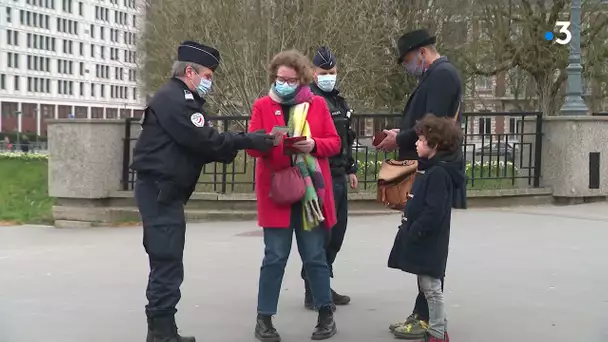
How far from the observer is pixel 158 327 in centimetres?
500

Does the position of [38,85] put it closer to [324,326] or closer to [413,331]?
[324,326]

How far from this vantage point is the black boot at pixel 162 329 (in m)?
4.99

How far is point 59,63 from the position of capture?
4469 inches

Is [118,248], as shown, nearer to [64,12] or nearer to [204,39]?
[204,39]

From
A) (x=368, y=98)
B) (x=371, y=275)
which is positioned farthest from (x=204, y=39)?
(x=371, y=275)

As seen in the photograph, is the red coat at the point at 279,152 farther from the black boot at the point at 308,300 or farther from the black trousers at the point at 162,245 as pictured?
the black boot at the point at 308,300

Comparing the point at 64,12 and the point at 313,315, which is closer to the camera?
the point at 313,315

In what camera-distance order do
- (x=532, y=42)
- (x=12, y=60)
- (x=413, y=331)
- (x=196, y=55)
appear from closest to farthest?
(x=196, y=55) → (x=413, y=331) → (x=532, y=42) → (x=12, y=60)

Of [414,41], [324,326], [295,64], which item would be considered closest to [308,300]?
[324,326]

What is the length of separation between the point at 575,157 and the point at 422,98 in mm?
7351

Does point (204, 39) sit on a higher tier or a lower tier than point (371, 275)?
higher

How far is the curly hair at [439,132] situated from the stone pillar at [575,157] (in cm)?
759

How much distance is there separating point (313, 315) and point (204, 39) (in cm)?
1549

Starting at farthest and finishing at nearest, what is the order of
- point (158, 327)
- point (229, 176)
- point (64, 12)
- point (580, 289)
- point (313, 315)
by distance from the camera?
1. point (64, 12)
2. point (229, 176)
3. point (580, 289)
4. point (313, 315)
5. point (158, 327)
